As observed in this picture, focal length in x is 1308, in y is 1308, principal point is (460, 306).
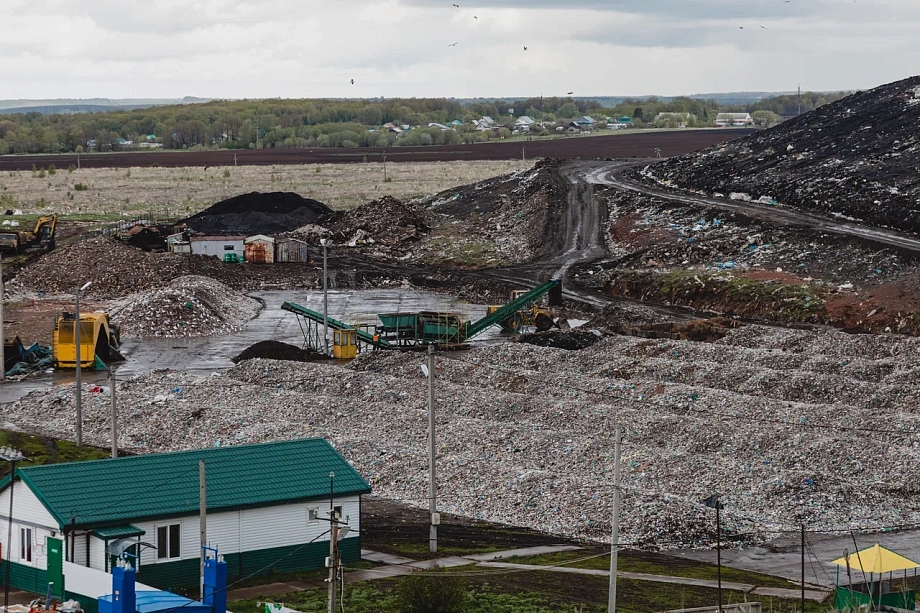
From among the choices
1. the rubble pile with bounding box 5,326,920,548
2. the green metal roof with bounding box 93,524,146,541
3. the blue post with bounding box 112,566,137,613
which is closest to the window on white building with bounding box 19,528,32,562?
the green metal roof with bounding box 93,524,146,541

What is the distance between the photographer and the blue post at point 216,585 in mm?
22750

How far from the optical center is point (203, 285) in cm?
6462

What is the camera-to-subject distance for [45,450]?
3756 centimetres

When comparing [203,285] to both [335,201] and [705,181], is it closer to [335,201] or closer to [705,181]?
[705,181]

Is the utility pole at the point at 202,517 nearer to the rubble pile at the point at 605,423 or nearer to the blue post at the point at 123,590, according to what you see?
the blue post at the point at 123,590

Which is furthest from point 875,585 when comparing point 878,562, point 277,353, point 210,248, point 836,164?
point 836,164

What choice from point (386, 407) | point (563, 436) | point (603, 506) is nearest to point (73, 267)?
point (386, 407)

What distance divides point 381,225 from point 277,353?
37.9 metres

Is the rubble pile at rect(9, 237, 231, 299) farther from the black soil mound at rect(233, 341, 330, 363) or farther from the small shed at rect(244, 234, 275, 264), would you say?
the black soil mound at rect(233, 341, 330, 363)

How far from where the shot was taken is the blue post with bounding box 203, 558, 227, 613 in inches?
896

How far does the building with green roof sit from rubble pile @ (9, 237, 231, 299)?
4478cm

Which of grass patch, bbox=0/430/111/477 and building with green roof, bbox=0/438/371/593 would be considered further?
grass patch, bbox=0/430/111/477

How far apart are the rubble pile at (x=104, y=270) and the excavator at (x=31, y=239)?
6416 mm

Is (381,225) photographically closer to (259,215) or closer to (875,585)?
(259,215)
